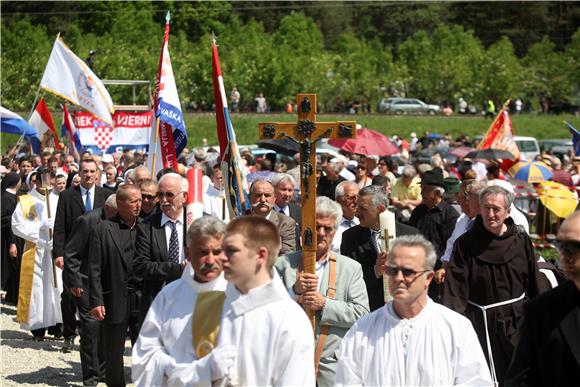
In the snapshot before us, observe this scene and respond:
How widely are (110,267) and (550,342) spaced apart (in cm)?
543

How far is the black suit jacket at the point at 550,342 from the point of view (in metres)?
4.74

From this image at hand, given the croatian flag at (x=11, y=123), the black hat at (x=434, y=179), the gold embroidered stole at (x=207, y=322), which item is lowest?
the gold embroidered stole at (x=207, y=322)

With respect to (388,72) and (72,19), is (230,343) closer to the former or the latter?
(388,72)

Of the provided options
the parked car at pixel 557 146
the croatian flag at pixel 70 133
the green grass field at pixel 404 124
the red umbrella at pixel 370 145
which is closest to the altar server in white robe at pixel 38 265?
the croatian flag at pixel 70 133

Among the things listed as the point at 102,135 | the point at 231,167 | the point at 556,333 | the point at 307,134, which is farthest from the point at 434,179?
the point at 102,135

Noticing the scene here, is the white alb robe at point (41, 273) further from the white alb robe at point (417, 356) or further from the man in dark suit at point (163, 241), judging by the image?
the white alb robe at point (417, 356)

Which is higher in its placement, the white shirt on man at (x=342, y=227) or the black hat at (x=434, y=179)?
the black hat at (x=434, y=179)

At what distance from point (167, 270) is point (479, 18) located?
82.1 metres

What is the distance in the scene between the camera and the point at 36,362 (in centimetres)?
1156

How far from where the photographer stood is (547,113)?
214ft

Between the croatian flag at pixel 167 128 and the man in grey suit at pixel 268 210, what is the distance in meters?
2.72

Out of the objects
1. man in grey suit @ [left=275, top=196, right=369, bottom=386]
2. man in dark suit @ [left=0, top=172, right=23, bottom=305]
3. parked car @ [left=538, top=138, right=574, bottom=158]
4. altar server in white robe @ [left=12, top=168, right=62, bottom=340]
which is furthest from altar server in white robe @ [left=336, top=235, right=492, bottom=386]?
parked car @ [left=538, top=138, right=574, bottom=158]

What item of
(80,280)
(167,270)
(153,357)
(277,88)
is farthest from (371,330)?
(277,88)

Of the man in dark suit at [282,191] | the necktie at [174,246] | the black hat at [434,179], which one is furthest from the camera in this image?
the black hat at [434,179]
